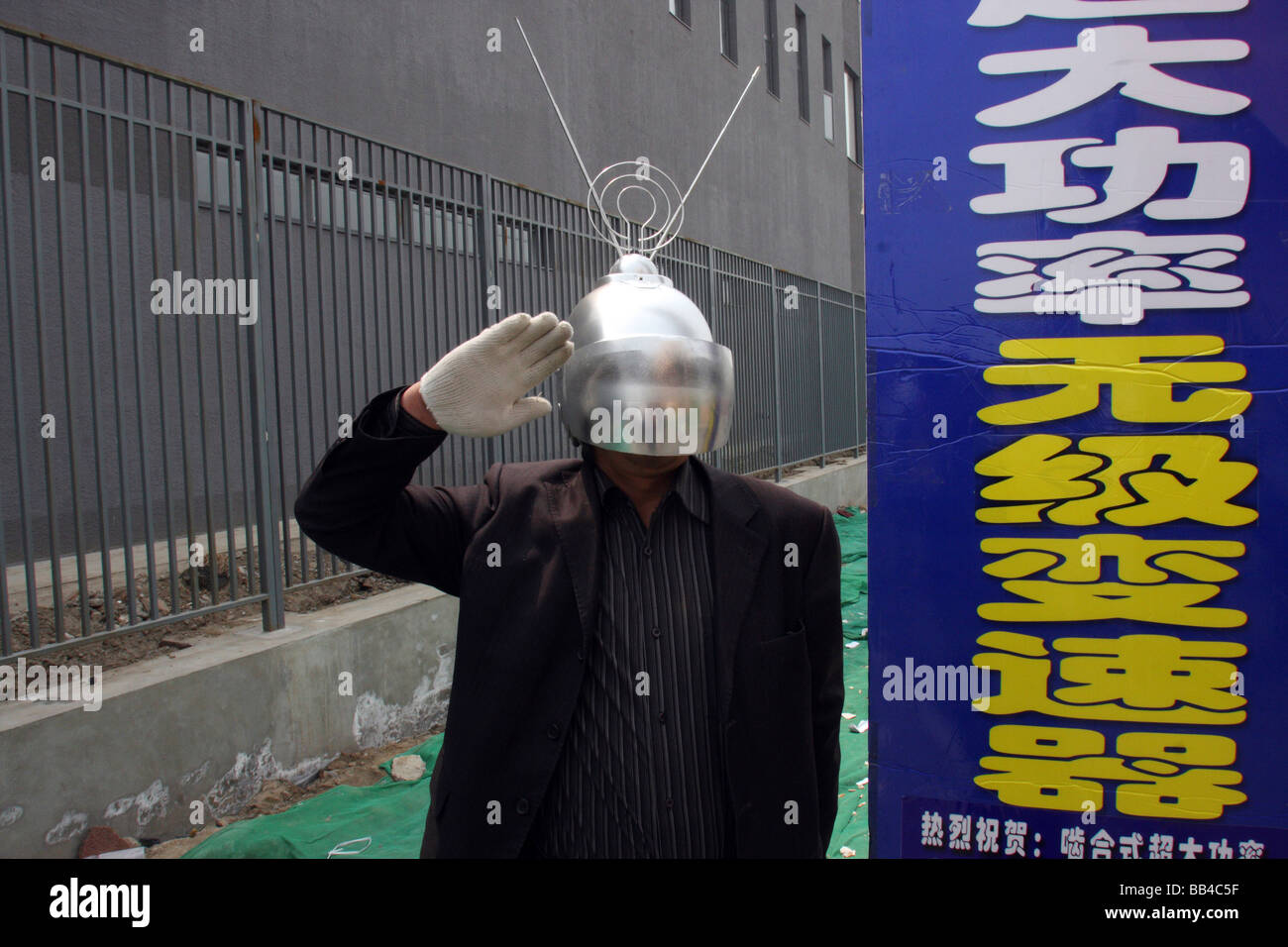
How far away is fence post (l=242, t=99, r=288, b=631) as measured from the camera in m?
4.14

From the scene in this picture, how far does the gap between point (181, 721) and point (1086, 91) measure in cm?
346

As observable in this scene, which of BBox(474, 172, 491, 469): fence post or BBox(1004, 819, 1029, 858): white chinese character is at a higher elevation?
BBox(474, 172, 491, 469): fence post

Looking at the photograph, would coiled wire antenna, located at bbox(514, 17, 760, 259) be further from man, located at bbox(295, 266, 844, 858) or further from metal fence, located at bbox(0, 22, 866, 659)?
metal fence, located at bbox(0, 22, 866, 659)

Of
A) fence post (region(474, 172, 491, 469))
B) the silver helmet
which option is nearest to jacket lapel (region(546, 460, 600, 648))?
the silver helmet

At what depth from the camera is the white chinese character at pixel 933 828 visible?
250 centimetres

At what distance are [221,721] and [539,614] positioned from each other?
251 centimetres

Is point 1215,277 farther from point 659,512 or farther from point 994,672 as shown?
point 659,512

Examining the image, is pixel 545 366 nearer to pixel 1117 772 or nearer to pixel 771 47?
pixel 1117 772

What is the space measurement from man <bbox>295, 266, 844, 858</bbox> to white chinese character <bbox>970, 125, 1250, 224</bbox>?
1101 mm

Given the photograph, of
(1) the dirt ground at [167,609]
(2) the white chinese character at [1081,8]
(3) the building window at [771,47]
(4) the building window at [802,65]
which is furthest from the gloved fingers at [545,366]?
(4) the building window at [802,65]

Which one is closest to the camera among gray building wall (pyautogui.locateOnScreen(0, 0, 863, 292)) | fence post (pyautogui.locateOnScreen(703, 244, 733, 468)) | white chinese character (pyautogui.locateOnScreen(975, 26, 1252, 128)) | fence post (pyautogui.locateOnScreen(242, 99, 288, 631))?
white chinese character (pyautogui.locateOnScreen(975, 26, 1252, 128))

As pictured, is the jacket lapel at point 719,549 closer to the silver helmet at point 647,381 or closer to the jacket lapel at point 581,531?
the jacket lapel at point 581,531

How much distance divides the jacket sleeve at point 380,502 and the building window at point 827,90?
59.4ft

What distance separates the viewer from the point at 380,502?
169 cm
